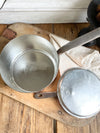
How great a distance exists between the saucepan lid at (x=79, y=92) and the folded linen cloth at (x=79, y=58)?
0.09ft

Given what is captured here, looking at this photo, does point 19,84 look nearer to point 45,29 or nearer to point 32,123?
point 32,123

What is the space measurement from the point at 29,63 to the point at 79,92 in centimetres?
19

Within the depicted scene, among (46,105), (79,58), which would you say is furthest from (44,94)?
(79,58)

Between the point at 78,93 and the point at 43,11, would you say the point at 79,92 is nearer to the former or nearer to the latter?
A: the point at 78,93

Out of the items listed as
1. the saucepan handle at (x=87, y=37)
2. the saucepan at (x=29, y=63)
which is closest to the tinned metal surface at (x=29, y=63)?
the saucepan at (x=29, y=63)

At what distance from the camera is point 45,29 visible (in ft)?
2.39

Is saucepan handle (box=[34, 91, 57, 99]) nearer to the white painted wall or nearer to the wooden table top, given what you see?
the wooden table top

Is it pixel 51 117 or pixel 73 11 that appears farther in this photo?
pixel 73 11

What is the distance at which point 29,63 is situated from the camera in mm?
633

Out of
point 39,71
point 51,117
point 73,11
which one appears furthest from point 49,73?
point 73,11

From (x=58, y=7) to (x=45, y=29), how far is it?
0.10 m

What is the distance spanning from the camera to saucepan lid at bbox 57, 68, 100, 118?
58 cm

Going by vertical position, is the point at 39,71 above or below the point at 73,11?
below

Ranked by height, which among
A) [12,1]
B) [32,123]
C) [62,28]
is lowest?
[32,123]
